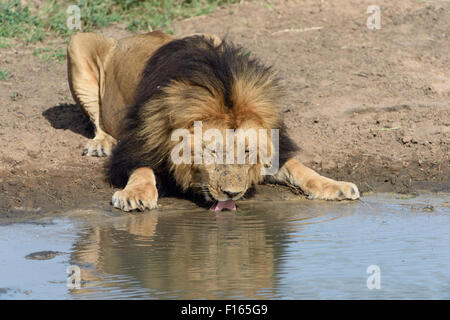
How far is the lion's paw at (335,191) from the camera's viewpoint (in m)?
6.27

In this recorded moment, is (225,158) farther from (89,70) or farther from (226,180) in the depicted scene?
(89,70)

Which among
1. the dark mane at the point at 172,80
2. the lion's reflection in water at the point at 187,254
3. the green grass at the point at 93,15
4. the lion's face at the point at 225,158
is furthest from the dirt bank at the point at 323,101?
the lion's face at the point at 225,158

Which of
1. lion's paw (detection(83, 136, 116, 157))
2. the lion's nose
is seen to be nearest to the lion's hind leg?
lion's paw (detection(83, 136, 116, 157))

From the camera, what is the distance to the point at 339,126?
8.03 metres

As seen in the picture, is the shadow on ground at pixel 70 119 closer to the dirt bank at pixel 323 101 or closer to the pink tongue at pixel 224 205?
the dirt bank at pixel 323 101

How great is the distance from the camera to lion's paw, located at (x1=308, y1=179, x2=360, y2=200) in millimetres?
6270

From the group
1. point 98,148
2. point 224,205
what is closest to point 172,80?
point 224,205

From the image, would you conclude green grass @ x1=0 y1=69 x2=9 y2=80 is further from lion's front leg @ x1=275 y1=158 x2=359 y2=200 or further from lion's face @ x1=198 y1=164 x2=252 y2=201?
lion's face @ x1=198 y1=164 x2=252 y2=201

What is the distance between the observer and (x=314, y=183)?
6.43 m

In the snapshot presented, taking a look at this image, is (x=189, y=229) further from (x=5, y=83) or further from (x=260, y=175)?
(x=5, y=83)

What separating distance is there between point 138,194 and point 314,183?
1322mm

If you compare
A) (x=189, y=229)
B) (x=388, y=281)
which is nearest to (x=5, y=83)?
(x=189, y=229)

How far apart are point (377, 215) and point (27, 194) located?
251cm
